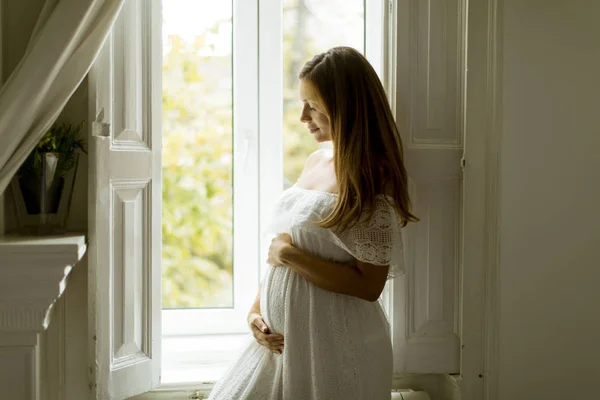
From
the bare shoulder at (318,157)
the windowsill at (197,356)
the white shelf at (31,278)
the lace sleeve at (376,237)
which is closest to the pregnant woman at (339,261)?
the lace sleeve at (376,237)

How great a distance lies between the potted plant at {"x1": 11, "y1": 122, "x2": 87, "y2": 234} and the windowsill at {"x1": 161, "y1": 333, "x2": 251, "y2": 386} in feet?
2.29

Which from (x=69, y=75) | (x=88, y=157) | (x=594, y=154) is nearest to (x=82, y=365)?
(x=88, y=157)

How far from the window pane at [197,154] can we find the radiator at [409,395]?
0.78m

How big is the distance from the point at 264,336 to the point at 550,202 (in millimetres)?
1030

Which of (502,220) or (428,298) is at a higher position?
(502,220)

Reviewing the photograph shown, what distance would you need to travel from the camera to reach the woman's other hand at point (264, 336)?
205 cm

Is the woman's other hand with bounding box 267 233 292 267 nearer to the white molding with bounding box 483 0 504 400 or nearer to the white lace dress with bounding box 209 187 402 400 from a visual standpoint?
the white lace dress with bounding box 209 187 402 400

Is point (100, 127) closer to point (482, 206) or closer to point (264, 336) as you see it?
point (264, 336)

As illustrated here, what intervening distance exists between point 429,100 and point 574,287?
2.55 feet

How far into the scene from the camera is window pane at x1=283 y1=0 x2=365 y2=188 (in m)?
2.72

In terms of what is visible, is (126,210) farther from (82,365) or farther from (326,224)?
(326,224)

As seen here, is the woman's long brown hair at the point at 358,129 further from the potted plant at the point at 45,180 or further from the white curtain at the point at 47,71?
the potted plant at the point at 45,180

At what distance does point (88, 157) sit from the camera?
2076 mm

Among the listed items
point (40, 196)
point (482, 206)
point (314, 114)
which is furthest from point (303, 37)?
point (40, 196)
